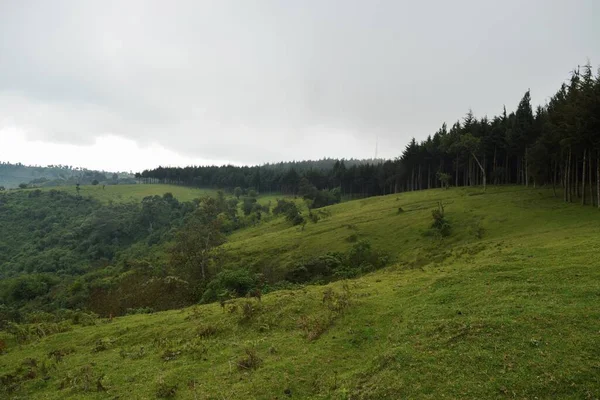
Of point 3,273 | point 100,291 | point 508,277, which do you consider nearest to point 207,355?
point 508,277

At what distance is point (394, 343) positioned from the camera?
46.5 feet

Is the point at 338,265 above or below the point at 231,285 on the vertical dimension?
above

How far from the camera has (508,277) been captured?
19688mm

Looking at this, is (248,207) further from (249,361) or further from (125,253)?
(249,361)

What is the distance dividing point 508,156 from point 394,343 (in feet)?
247

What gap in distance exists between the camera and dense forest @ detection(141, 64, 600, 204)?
40.3m

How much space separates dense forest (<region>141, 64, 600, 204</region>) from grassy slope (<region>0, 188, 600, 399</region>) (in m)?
19.2

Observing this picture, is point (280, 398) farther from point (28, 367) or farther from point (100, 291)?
point (100, 291)

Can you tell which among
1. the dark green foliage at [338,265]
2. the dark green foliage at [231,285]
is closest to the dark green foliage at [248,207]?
the dark green foliage at [338,265]

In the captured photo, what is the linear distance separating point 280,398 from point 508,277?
49.6 ft

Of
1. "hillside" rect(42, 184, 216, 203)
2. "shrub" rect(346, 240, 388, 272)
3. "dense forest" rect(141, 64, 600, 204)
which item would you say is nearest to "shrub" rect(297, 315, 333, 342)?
"shrub" rect(346, 240, 388, 272)

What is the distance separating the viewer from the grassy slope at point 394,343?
11047mm

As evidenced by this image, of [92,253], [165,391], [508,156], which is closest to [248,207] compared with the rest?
[92,253]

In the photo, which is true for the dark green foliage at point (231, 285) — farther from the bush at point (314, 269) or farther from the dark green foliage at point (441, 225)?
the dark green foliage at point (441, 225)
